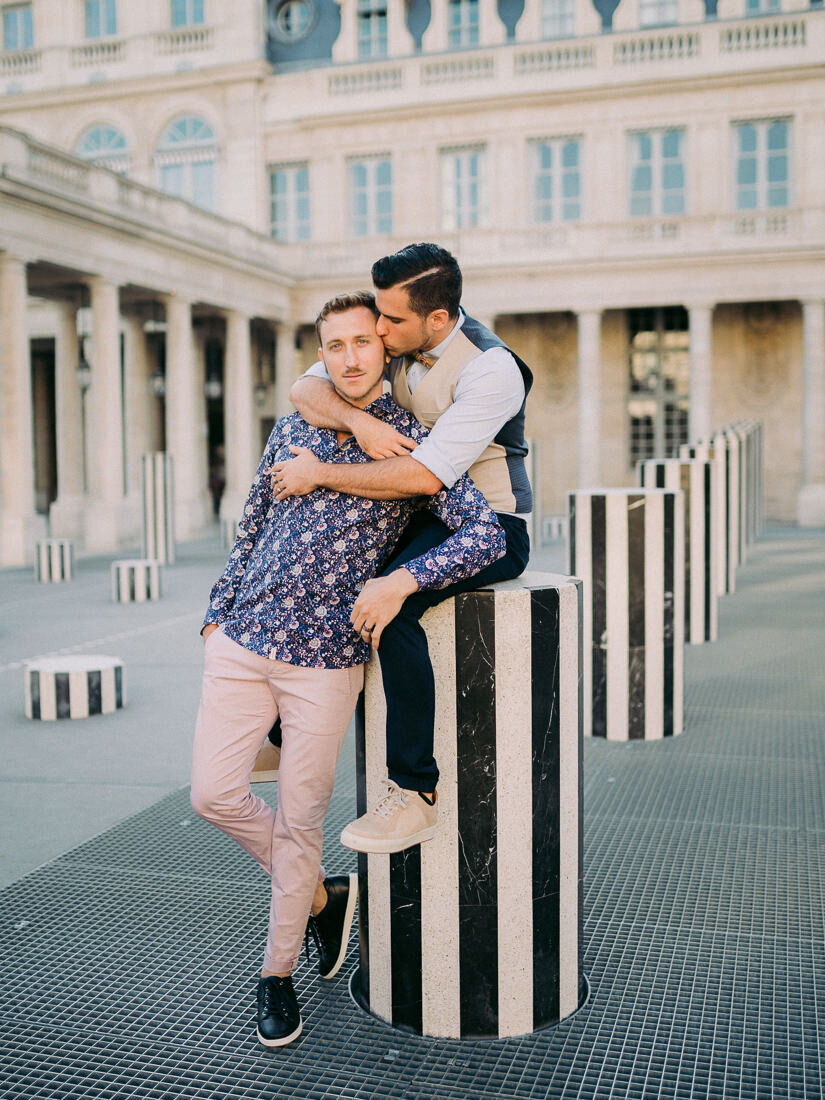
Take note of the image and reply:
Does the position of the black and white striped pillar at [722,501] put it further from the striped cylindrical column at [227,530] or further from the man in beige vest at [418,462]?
the striped cylindrical column at [227,530]

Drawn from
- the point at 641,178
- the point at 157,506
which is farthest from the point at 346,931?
the point at 641,178

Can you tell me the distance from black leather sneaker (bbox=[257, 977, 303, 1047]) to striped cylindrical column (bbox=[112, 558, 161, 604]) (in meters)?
10.8

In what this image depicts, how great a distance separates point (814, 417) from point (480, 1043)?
27.4 m

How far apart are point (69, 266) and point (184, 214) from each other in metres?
4.70

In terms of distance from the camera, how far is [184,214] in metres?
25.2

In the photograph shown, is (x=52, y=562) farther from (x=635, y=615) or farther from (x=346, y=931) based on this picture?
(x=346, y=931)

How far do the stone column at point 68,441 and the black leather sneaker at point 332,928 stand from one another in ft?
74.2

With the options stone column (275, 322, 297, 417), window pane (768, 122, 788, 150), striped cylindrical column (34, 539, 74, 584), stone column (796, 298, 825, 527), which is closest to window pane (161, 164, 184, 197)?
stone column (275, 322, 297, 417)

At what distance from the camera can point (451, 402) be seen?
124 inches

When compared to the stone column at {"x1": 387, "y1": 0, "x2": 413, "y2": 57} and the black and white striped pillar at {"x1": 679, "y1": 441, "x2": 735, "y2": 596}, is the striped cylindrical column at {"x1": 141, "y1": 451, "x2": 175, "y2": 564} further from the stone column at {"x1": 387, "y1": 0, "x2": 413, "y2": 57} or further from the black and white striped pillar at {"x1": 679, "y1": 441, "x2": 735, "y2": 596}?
the stone column at {"x1": 387, "y1": 0, "x2": 413, "y2": 57}

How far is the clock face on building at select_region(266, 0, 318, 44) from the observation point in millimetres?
33219

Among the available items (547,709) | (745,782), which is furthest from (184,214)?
(547,709)

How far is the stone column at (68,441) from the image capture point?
2502cm

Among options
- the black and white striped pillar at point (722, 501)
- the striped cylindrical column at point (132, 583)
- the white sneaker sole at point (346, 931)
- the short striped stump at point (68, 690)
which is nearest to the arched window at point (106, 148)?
the striped cylindrical column at point (132, 583)
